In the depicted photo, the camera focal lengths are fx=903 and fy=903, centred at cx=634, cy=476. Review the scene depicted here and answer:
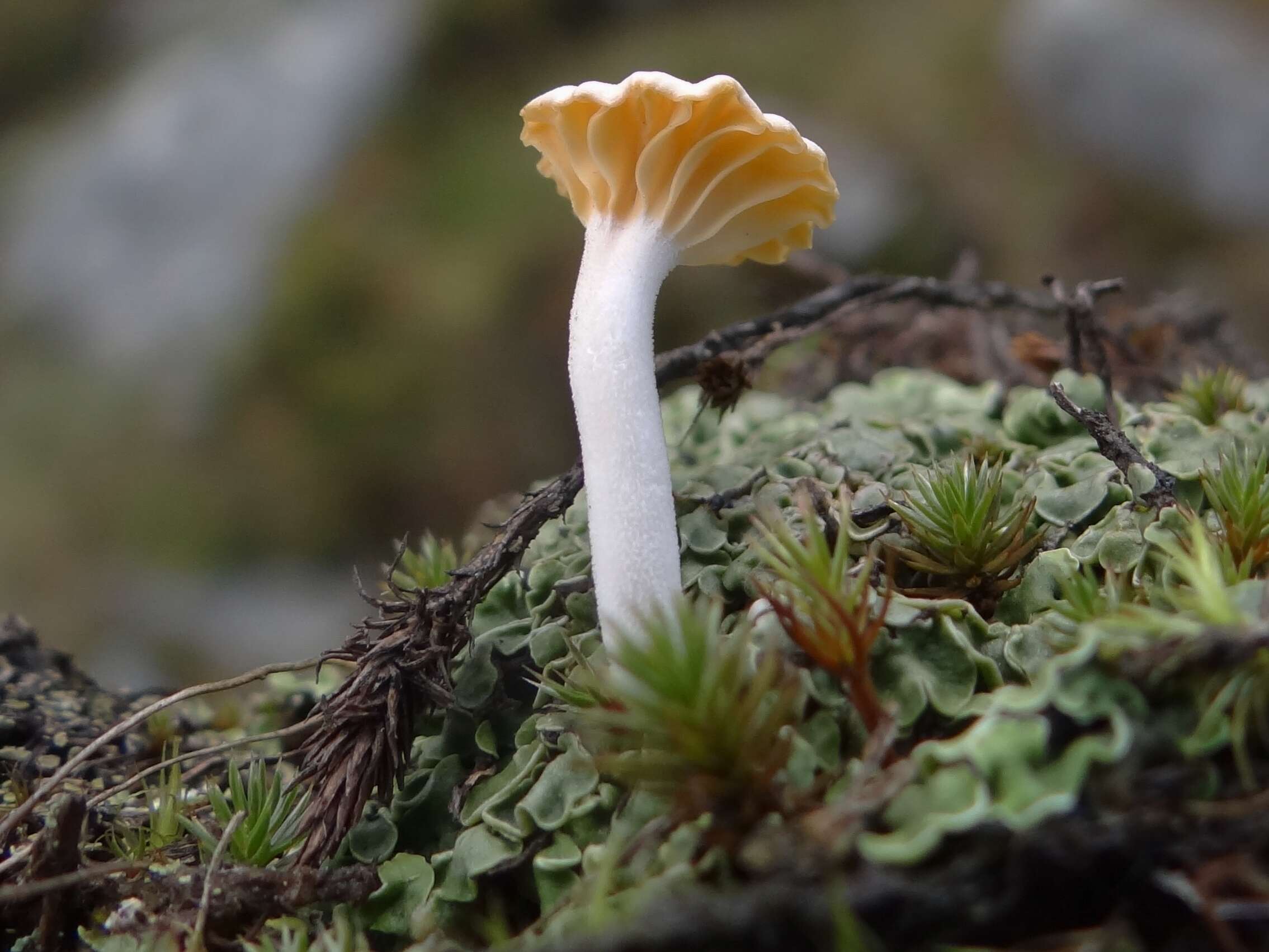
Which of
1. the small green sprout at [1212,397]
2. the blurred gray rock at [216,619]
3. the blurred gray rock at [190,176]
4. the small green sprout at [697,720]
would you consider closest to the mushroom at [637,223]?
the small green sprout at [697,720]

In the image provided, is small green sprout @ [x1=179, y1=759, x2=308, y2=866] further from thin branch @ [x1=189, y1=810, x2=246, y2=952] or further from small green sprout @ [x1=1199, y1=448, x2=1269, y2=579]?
small green sprout @ [x1=1199, y1=448, x2=1269, y2=579]

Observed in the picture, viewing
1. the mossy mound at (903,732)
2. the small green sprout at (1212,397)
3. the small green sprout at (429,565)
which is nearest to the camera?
the mossy mound at (903,732)

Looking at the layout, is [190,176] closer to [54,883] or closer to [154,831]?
[154,831]

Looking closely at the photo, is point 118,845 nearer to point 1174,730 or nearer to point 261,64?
point 1174,730

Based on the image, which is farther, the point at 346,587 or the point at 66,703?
the point at 346,587

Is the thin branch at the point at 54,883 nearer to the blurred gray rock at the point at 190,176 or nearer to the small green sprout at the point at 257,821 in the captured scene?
the small green sprout at the point at 257,821

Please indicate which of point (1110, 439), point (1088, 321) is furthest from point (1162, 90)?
point (1110, 439)

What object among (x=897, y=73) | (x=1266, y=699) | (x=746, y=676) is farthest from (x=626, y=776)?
(x=897, y=73)
